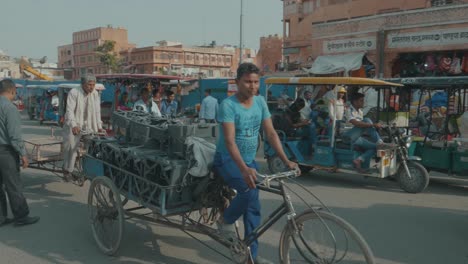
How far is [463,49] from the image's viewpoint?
682 inches

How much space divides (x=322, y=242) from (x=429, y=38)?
17216 mm

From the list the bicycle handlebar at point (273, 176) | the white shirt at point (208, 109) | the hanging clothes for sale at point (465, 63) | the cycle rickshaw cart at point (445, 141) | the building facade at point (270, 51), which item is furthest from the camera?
the building facade at point (270, 51)

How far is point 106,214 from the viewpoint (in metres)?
4.71

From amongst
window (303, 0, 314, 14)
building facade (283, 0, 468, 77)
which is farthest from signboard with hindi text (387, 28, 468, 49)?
window (303, 0, 314, 14)

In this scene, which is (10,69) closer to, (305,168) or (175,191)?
(305,168)

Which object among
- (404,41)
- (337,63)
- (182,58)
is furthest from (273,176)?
(182,58)

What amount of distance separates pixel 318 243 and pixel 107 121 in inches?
604

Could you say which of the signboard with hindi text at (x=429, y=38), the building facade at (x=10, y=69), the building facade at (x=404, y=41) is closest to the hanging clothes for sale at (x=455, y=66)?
the building facade at (x=404, y=41)

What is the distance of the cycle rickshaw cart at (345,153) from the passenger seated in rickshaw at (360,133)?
→ 84 millimetres

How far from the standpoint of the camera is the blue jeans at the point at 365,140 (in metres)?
8.08

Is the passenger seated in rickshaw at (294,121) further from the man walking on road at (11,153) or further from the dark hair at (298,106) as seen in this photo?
the man walking on road at (11,153)

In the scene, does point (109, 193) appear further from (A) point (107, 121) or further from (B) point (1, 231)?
(A) point (107, 121)

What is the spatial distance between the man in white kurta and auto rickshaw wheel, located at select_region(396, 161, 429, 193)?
16.9ft

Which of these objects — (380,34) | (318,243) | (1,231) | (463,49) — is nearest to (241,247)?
(318,243)
